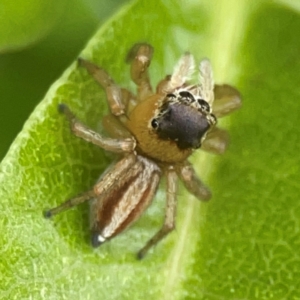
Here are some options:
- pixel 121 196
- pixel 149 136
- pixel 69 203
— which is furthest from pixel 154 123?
pixel 69 203

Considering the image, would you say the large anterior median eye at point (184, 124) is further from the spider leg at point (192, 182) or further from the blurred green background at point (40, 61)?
the blurred green background at point (40, 61)

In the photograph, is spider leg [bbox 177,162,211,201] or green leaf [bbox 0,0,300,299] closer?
green leaf [bbox 0,0,300,299]

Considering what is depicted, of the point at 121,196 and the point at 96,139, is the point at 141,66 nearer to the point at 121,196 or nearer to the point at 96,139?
the point at 96,139

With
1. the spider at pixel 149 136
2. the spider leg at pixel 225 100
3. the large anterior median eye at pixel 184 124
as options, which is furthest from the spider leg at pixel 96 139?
the spider leg at pixel 225 100

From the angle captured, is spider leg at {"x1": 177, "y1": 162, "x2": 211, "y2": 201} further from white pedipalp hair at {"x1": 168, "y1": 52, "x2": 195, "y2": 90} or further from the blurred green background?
the blurred green background

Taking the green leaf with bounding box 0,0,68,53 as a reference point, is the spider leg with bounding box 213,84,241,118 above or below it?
below

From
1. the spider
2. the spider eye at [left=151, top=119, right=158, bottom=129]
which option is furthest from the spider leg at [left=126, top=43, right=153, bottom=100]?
the spider eye at [left=151, top=119, right=158, bottom=129]
